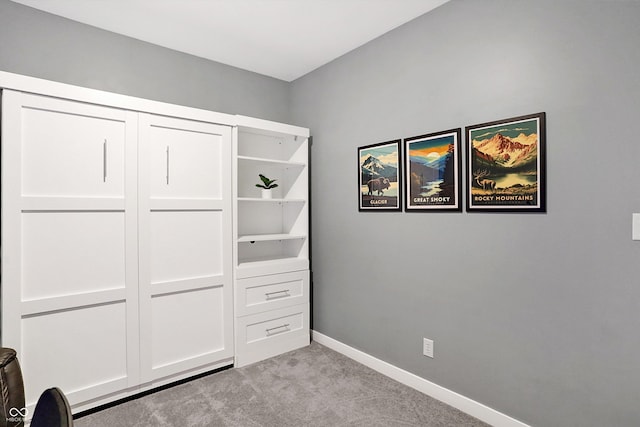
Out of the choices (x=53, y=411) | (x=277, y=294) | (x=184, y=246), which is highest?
(x=184, y=246)

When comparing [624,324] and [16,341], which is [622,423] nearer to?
[624,324]

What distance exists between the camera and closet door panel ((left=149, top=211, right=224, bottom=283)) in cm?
249

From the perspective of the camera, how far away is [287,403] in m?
2.31

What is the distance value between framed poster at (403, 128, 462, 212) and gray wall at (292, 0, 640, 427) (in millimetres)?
72

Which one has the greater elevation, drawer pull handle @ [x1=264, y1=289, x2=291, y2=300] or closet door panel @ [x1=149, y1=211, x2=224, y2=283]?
closet door panel @ [x1=149, y1=211, x2=224, y2=283]

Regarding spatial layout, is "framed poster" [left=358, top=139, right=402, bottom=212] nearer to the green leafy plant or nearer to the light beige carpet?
the green leafy plant

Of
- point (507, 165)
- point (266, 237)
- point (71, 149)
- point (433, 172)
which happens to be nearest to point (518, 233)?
point (507, 165)

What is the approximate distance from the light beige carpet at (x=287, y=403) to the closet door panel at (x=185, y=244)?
32.1 inches

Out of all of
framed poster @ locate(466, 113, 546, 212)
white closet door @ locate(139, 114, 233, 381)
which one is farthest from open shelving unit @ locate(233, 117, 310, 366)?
framed poster @ locate(466, 113, 546, 212)

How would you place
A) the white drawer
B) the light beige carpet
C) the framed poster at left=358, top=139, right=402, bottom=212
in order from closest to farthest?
1. the light beige carpet
2. the framed poster at left=358, top=139, right=402, bottom=212
3. the white drawer

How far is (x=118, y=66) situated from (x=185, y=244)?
1.48 metres

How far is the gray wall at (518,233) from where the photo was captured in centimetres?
164

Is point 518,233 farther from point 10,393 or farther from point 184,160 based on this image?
point 10,393

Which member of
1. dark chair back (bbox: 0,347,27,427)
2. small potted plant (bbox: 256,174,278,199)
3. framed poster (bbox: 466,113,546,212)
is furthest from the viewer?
small potted plant (bbox: 256,174,278,199)
